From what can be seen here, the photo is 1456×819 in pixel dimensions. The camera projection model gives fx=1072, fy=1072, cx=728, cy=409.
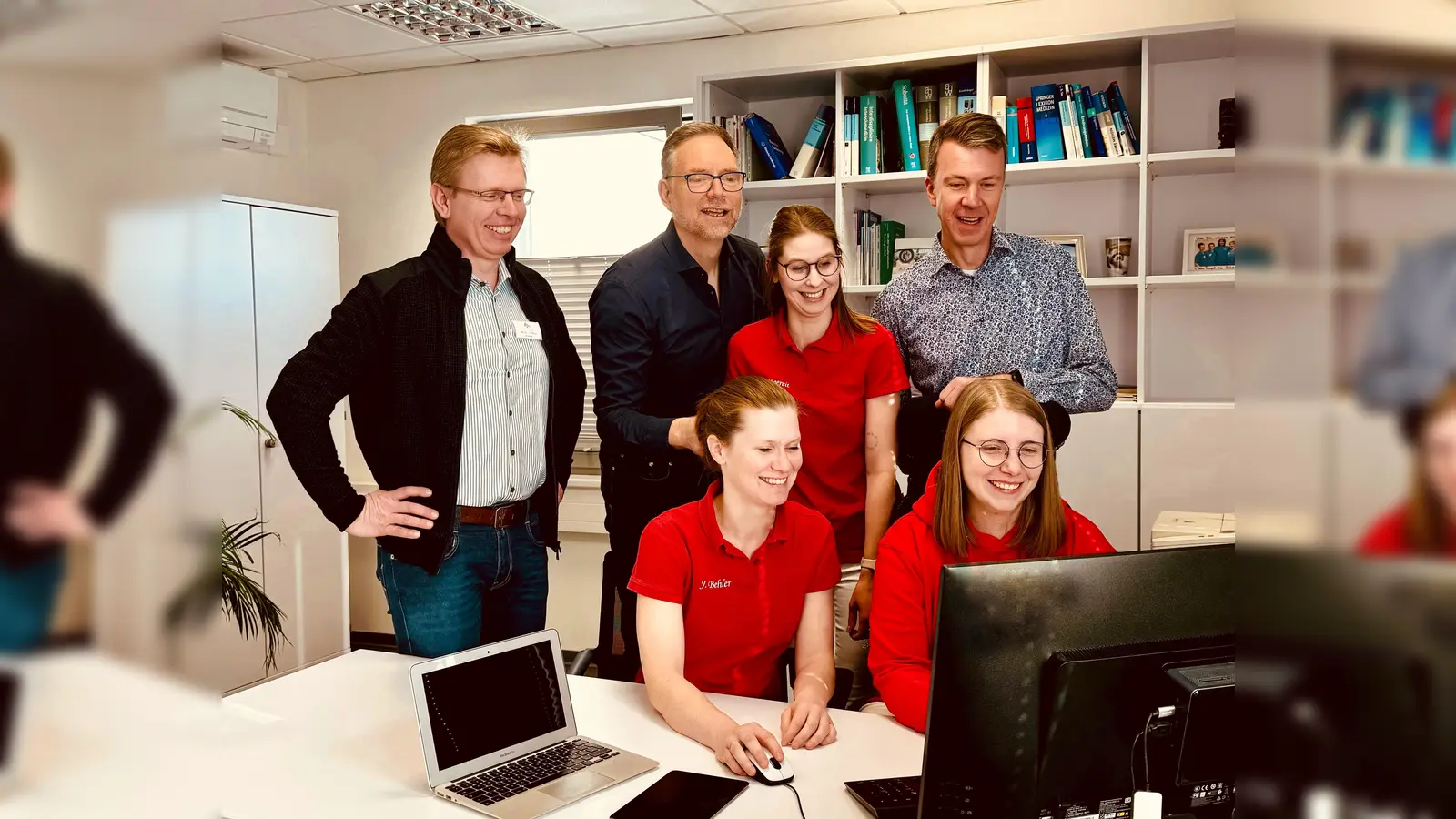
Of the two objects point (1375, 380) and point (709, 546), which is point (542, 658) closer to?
point (709, 546)

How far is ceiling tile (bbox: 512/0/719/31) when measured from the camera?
4180 millimetres

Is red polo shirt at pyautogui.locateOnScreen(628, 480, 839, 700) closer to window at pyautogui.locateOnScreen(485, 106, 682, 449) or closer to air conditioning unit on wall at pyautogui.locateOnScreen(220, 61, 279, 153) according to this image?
window at pyautogui.locateOnScreen(485, 106, 682, 449)

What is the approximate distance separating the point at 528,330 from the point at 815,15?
8.10ft

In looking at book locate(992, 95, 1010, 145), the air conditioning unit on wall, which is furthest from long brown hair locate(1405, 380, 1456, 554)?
the air conditioning unit on wall

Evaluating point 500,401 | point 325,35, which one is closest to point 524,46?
point 325,35

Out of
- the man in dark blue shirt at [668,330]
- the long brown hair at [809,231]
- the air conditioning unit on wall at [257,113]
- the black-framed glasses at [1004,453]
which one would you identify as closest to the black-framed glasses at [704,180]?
the man in dark blue shirt at [668,330]

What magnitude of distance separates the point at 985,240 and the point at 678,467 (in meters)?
0.91

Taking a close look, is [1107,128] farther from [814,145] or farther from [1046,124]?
[814,145]

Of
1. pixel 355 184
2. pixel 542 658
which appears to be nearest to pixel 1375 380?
pixel 542 658

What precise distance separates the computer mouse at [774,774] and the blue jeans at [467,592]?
91 cm

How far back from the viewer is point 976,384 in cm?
216

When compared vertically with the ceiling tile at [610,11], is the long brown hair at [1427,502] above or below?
below

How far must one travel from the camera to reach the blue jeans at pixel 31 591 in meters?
0.13

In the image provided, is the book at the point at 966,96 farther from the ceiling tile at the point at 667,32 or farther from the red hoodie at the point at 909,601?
the red hoodie at the point at 909,601
